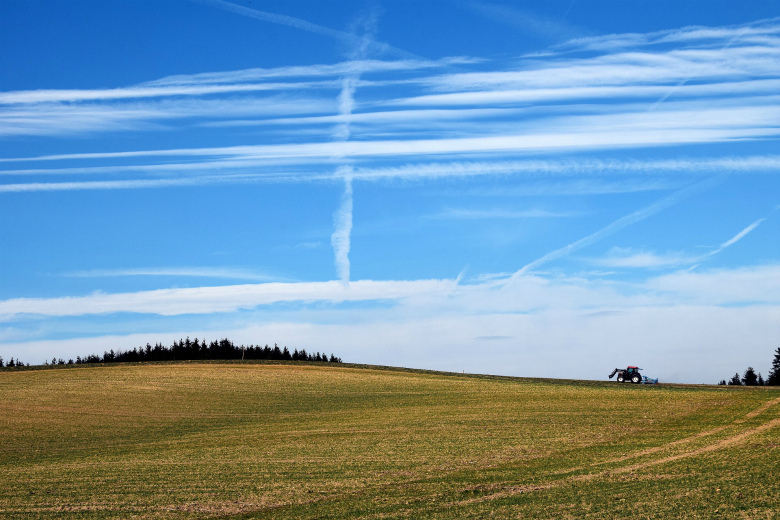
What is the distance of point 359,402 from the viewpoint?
5212 cm

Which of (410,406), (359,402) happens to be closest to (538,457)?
(410,406)

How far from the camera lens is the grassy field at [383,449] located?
21686 mm

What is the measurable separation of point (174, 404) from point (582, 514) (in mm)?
39111

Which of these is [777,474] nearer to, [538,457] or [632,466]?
[632,466]

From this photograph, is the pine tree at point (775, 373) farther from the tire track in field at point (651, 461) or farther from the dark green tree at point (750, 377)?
the tire track in field at point (651, 461)

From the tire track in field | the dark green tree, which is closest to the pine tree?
the dark green tree

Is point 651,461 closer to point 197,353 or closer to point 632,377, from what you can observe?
point 632,377

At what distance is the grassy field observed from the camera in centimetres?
2169

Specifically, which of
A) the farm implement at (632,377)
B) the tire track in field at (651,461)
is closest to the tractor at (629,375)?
the farm implement at (632,377)

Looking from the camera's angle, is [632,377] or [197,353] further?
[197,353]

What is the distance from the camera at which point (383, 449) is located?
32.3 meters

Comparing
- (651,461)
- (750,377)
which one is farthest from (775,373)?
(651,461)

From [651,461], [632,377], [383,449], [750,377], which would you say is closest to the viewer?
[651,461]

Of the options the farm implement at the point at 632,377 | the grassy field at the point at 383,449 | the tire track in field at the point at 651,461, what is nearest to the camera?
the grassy field at the point at 383,449
